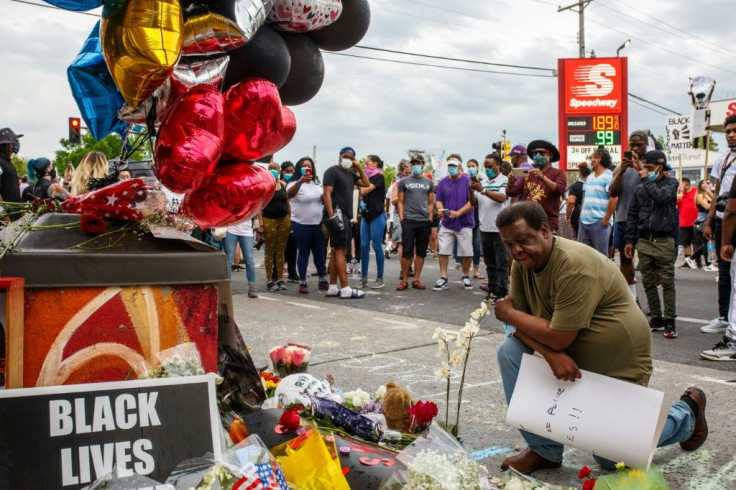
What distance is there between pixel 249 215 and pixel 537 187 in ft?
16.0

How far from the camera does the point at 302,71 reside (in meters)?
3.51

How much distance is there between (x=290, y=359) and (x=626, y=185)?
4885 mm

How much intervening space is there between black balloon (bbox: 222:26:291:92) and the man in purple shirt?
247 inches

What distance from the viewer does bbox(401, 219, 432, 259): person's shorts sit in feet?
30.1

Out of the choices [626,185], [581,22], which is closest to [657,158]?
[626,185]

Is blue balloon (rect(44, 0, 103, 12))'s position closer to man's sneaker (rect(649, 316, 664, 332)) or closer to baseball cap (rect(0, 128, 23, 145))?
baseball cap (rect(0, 128, 23, 145))

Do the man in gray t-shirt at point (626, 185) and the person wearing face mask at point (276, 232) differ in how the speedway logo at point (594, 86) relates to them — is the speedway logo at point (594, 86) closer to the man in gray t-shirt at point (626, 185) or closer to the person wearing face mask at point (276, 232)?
the person wearing face mask at point (276, 232)

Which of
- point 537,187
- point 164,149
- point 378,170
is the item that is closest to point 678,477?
point 164,149

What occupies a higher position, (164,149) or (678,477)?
(164,149)

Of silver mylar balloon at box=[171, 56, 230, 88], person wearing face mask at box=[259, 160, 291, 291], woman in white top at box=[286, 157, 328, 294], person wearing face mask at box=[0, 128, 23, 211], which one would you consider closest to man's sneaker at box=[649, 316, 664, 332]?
woman in white top at box=[286, 157, 328, 294]

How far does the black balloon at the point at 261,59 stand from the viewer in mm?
3113

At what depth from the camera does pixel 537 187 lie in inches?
288

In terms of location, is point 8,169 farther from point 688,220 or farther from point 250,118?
point 688,220

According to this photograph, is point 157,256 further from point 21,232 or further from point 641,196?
point 641,196
